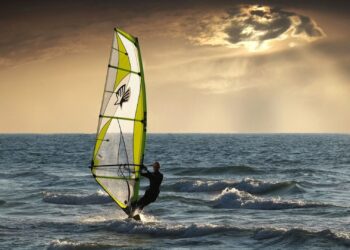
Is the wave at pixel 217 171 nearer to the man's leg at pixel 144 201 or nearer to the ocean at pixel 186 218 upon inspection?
the ocean at pixel 186 218

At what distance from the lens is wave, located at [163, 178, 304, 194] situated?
110 ft

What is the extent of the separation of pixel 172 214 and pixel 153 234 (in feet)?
15.7

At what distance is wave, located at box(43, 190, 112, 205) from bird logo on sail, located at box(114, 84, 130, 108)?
10.6 metres

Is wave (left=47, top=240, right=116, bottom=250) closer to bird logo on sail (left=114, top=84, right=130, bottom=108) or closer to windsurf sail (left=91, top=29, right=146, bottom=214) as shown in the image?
windsurf sail (left=91, top=29, right=146, bottom=214)

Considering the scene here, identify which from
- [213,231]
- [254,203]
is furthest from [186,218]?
[254,203]

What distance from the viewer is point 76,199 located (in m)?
27.8

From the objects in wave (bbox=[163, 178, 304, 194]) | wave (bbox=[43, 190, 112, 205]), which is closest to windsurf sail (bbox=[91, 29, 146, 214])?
wave (bbox=[43, 190, 112, 205])

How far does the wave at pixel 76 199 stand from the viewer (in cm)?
2744

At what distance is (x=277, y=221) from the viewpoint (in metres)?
21.8

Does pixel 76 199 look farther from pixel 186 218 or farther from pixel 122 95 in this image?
pixel 122 95

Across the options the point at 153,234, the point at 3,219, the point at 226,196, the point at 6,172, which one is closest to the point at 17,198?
the point at 3,219

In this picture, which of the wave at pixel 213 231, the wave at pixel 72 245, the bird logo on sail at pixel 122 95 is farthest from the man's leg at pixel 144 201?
the bird logo on sail at pixel 122 95

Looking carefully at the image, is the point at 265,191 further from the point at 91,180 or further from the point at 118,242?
the point at 118,242

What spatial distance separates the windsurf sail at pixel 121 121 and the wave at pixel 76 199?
9.19 m
